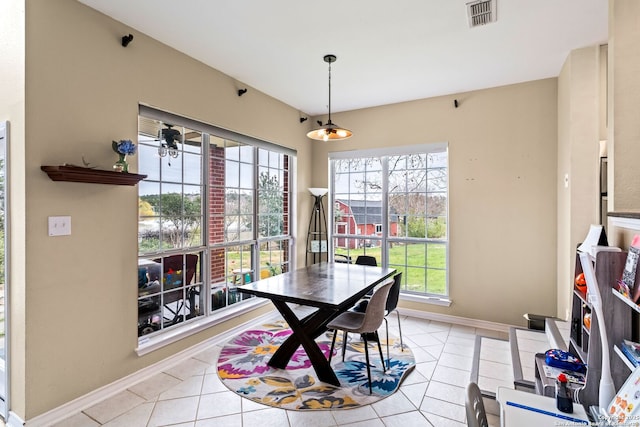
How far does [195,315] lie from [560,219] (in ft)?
13.1

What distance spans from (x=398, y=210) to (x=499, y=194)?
127cm

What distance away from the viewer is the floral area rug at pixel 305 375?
2.38m

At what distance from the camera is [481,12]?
2.36 meters

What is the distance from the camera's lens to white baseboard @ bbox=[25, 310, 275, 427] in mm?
2104

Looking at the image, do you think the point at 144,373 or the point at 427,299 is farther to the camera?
the point at 427,299

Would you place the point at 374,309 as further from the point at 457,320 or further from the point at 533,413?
the point at 457,320

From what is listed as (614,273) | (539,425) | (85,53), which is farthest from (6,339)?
(614,273)

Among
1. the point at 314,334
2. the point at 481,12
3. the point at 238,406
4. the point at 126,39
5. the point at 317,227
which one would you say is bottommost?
the point at 238,406

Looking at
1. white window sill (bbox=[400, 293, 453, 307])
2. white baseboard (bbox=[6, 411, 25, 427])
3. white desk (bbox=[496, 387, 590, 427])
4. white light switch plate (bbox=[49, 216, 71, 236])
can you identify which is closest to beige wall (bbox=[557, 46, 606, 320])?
white window sill (bbox=[400, 293, 453, 307])

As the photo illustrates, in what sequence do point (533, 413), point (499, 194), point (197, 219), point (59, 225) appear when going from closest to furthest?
point (533, 413) → point (59, 225) → point (197, 219) → point (499, 194)

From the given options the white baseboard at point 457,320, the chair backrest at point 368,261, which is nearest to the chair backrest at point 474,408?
the chair backrest at point 368,261

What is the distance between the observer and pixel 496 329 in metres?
3.76

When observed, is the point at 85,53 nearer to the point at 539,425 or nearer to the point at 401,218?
the point at 539,425

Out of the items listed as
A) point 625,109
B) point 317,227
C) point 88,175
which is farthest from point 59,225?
point 625,109
